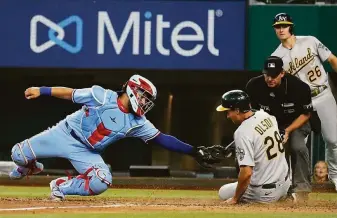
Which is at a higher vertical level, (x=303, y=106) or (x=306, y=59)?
(x=306, y=59)

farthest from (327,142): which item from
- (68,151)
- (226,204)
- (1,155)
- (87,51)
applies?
(1,155)

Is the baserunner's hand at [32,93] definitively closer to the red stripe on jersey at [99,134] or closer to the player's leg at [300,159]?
the red stripe on jersey at [99,134]

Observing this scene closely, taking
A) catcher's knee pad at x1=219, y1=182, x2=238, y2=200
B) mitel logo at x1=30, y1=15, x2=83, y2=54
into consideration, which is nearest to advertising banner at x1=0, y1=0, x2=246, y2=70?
mitel logo at x1=30, y1=15, x2=83, y2=54

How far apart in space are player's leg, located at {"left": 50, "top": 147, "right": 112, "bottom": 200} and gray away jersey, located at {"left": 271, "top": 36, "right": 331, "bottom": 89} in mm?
2183

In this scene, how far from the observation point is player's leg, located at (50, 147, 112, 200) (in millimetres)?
9086

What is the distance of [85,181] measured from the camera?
9.11 meters

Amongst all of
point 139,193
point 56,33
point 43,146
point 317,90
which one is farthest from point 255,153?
point 56,33

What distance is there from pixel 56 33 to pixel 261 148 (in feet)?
20.3

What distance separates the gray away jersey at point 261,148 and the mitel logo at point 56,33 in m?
5.82

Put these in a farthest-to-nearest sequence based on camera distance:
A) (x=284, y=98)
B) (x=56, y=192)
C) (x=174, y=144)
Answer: (x=284, y=98)
(x=174, y=144)
(x=56, y=192)

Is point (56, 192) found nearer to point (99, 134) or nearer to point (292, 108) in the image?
point (99, 134)

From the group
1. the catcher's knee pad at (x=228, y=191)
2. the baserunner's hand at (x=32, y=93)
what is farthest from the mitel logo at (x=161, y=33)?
the baserunner's hand at (x=32, y=93)

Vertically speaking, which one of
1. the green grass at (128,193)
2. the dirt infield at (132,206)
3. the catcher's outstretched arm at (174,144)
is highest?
the catcher's outstretched arm at (174,144)

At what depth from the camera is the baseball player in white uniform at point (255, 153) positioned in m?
8.63
